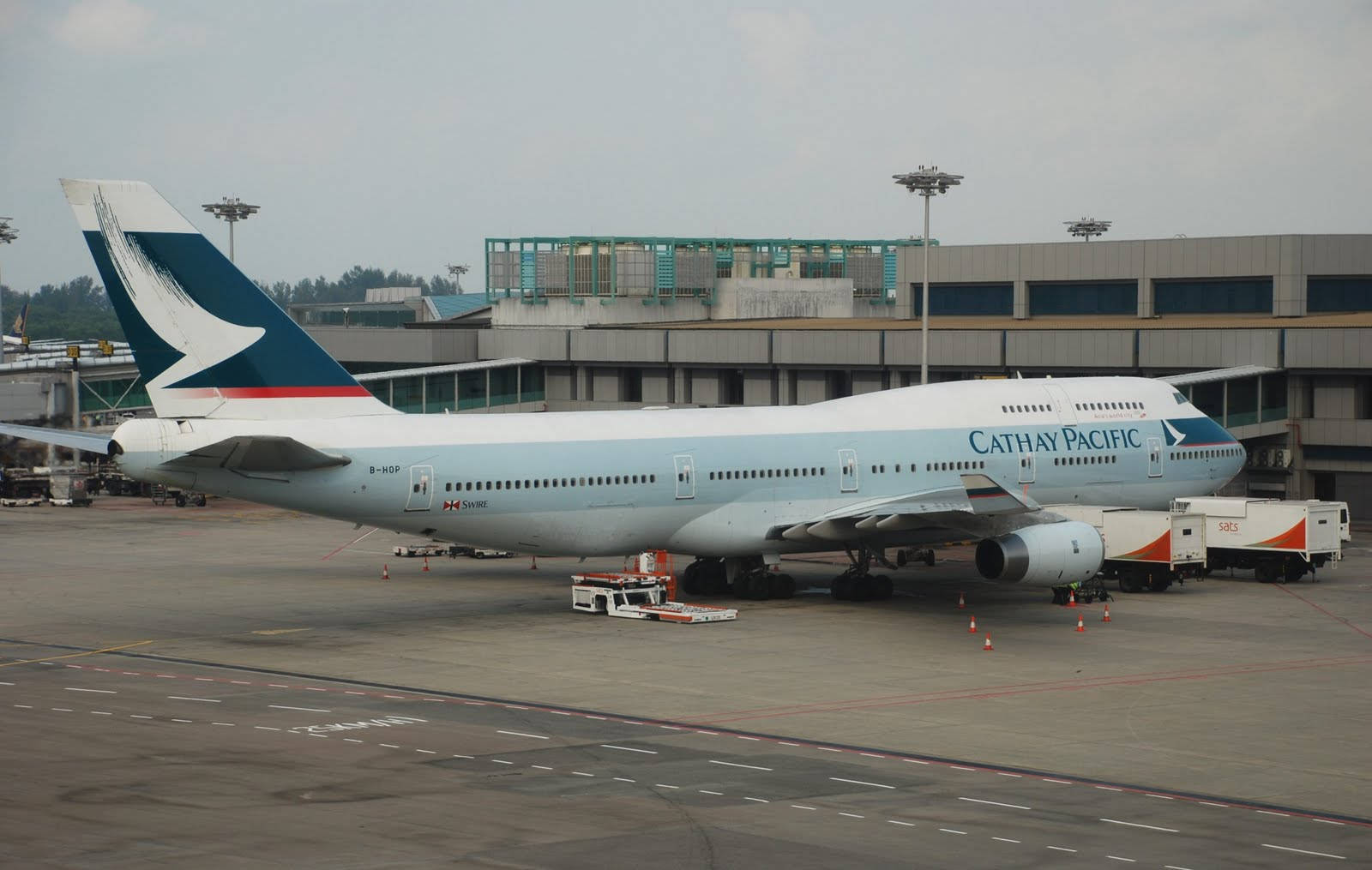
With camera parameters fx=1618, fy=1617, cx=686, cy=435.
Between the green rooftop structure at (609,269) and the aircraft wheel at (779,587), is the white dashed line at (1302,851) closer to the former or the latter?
the aircraft wheel at (779,587)

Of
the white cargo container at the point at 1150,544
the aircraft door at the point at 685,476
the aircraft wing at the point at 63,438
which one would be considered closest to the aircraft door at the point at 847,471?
the aircraft door at the point at 685,476

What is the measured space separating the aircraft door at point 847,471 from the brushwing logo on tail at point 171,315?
1659cm

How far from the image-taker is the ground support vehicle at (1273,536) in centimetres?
4869

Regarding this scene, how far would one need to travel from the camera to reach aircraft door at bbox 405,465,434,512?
39688 millimetres

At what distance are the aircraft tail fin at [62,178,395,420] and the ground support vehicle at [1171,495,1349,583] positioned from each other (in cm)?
2754

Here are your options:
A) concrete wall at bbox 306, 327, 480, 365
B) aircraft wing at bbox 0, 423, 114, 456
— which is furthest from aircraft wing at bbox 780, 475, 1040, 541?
concrete wall at bbox 306, 327, 480, 365

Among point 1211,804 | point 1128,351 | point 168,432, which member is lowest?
Result: point 1211,804

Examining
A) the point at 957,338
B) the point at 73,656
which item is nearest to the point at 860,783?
the point at 73,656

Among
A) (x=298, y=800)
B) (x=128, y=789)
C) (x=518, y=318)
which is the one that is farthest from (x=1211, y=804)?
(x=518, y=318)

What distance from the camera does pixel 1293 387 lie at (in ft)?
217

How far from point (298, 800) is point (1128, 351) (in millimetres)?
51606

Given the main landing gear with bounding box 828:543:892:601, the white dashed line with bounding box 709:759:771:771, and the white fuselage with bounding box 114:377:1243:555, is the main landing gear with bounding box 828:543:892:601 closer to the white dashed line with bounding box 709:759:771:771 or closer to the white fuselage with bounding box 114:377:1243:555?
the white fuselage with bounding box 114:377:1243:555

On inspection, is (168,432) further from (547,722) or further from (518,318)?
(518,318)

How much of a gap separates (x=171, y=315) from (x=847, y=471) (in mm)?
18909
